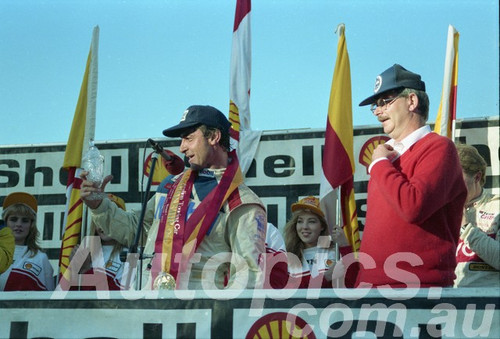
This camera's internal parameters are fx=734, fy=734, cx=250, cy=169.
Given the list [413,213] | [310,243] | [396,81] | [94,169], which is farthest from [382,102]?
[310,243]

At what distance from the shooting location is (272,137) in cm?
632

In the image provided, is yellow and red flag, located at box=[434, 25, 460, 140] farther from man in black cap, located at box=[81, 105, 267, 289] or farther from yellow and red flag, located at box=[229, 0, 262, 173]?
man in black cap, located at box=[81, 105, 267, 289]

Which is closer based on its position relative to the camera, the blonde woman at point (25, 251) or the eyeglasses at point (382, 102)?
the eyeglasses at point (382, 102)

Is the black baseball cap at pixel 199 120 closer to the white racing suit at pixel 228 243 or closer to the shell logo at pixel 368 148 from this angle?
the white racing suit at pixel 228 243

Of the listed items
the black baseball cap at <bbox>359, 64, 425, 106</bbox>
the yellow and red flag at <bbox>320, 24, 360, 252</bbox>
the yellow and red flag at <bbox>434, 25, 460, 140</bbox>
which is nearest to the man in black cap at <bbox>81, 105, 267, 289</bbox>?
the black baseball cap at <bbox>359, 64, 425, 106</bbox>

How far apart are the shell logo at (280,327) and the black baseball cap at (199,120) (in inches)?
44.9

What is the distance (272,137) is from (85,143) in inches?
64.8

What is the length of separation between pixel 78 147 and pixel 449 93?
128 inches

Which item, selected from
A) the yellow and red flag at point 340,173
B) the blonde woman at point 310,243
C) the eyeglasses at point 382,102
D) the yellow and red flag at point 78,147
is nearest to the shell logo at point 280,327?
the eyeglasses at point 382,102

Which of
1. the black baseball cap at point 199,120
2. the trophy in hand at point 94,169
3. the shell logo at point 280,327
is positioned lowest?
the shell logo at point 280,327

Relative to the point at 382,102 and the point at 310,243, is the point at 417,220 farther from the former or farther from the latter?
the point at 310,243

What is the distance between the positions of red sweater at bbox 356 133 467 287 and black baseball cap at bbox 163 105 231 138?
36.2 inches

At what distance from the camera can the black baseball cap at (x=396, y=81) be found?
3.21 meters

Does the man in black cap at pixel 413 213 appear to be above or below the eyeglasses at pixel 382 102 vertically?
below
